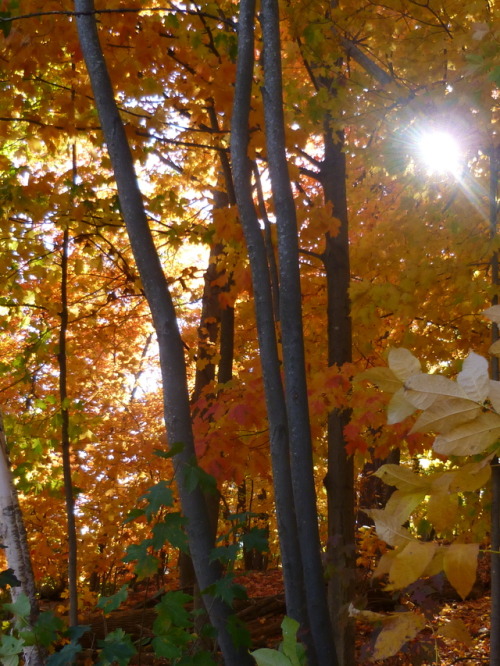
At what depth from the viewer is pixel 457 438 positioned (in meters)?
0.73

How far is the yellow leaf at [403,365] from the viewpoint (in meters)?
0.75

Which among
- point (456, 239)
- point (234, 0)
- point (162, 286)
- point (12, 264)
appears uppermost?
point (234, 0)

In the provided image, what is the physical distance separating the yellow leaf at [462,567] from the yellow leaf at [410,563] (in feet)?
0.07

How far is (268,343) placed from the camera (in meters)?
2.53

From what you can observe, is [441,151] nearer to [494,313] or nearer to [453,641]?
[494,313]

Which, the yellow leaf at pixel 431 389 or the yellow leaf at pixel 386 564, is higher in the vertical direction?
the yellow leaf at pixel 431 389

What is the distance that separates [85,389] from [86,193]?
5.29 meters

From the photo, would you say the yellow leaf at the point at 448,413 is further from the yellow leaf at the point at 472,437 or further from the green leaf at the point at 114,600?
the green leaf at the point at 114,600

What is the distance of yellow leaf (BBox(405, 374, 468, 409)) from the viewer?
2.31 ft

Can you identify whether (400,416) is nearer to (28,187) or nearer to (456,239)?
(456,239)

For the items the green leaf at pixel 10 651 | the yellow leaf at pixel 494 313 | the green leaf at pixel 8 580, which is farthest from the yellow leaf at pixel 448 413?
the green leaf at pixel 8 580

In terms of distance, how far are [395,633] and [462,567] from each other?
16cm

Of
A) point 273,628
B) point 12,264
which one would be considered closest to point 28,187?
point 12,264

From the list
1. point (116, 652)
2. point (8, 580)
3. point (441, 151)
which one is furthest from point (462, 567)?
point (441, 151)
